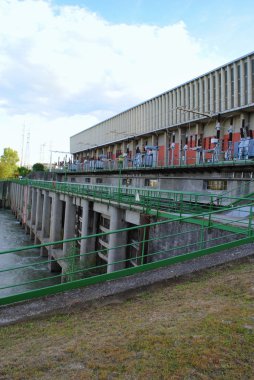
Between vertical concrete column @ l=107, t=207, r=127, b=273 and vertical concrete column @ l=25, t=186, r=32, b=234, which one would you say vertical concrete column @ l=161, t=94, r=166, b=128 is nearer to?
vertical concrete column @ l=25, t=186, r=32, b=234

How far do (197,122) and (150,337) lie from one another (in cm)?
2812

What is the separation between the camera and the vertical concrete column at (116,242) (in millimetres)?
15969

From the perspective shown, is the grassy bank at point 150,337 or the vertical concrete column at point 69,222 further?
the vertical concrete column at point 69,222

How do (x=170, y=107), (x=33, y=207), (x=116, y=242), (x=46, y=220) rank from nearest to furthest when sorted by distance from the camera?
1. (x=116, y=242)
2. (x=46, y=220)
3. (x=170, y=107)
4. (x=33, y=207)

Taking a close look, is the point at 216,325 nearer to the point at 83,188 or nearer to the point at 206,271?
the point at 206,271

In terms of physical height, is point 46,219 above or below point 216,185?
below

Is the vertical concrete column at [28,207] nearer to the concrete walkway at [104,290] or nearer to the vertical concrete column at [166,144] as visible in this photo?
the vertical concrete column at [166,144]

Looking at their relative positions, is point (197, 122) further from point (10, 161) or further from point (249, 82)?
point (10, 161)

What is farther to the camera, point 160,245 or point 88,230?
point 88,230

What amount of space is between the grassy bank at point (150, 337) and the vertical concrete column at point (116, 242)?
361 inches

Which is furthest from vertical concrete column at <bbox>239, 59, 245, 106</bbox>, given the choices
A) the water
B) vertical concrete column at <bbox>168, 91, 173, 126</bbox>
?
the water

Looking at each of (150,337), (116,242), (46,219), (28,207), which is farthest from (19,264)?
(150,337)

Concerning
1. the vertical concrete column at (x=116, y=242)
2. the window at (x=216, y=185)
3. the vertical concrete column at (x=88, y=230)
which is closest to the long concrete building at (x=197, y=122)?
the window at (x=216, y=185)

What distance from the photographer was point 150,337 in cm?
477
